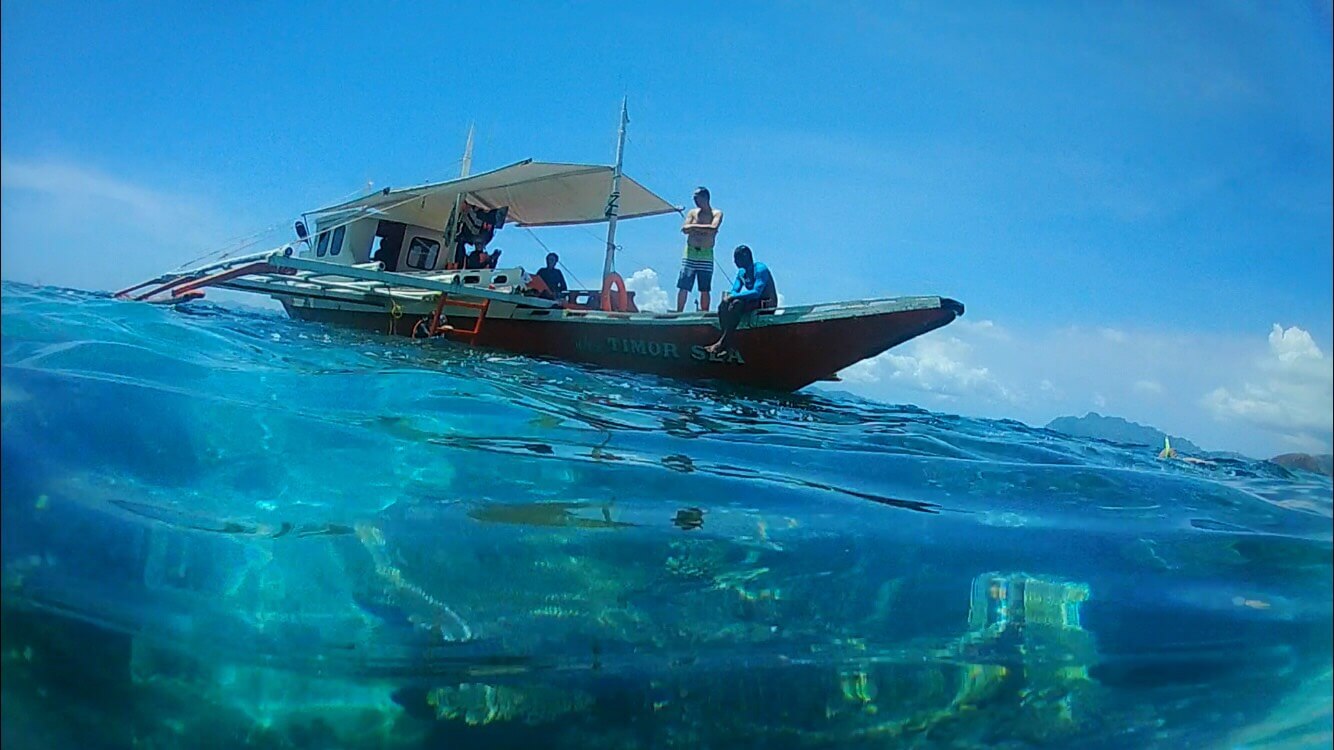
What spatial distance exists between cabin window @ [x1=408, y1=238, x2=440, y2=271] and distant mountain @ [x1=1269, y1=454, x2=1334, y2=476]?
2160 cm

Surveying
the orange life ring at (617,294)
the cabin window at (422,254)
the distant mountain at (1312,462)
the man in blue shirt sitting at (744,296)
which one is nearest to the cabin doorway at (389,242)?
the cabin window at (422,254)

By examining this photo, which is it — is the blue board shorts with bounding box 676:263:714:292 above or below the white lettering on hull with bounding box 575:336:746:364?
above

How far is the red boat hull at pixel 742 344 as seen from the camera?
37.1 feet

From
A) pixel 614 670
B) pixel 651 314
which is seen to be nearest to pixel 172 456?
pixel 614 670

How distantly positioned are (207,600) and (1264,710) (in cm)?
507

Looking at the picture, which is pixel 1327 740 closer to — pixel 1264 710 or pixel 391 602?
pixel 1264 710

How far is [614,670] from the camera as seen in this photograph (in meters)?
2.90

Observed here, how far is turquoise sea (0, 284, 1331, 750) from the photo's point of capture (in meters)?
2.53

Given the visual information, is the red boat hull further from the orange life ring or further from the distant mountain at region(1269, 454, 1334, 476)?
the distant mountain at region(1269, 454, 1334, 476)

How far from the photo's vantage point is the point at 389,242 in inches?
843

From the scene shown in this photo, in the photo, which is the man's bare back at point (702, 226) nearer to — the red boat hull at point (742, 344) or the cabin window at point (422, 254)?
the red boat hull at point (742, 344)

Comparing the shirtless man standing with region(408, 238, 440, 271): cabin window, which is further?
region(408, 238, 440, 271): cabin window

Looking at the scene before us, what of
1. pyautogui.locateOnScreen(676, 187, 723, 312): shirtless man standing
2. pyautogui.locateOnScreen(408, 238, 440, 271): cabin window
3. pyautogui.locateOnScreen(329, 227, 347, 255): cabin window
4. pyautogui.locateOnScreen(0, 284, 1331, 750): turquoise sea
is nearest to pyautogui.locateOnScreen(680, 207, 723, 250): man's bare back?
pyautogui.locateOnScreen(676, 187, 723, 312): shirtless man standing

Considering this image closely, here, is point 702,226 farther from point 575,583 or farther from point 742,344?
point 575,583
